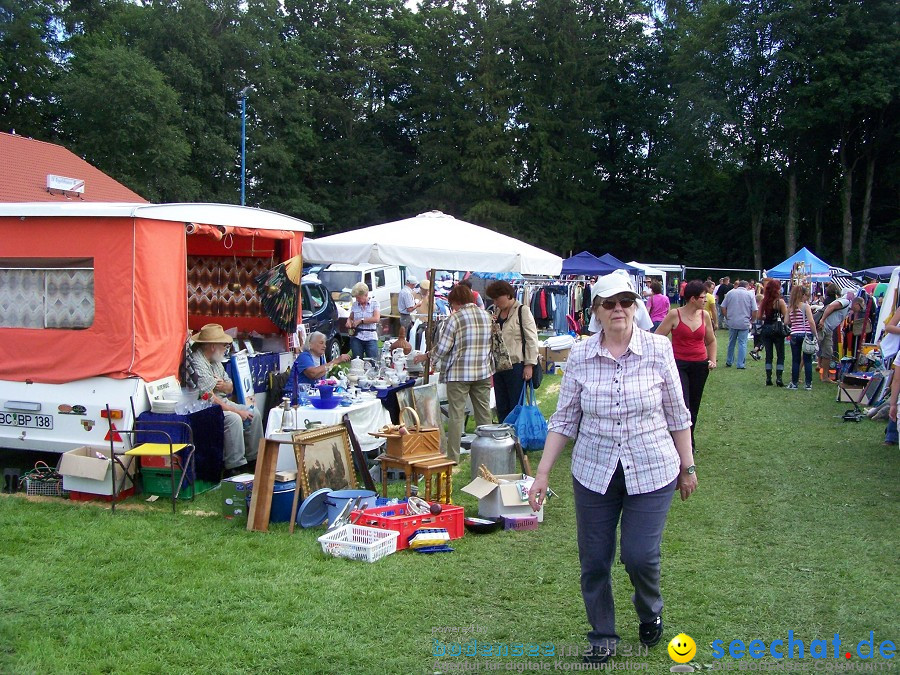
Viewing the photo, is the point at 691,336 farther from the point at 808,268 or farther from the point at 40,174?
the point at 808,268

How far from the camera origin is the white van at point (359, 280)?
60.0ft

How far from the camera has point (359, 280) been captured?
1920 cm

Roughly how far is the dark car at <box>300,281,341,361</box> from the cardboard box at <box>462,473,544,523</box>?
979cm

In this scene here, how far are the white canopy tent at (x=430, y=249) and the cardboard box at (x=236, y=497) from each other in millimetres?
2824

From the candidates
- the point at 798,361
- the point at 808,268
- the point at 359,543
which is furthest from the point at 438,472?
the point at 808,268

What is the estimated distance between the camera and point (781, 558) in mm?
5215

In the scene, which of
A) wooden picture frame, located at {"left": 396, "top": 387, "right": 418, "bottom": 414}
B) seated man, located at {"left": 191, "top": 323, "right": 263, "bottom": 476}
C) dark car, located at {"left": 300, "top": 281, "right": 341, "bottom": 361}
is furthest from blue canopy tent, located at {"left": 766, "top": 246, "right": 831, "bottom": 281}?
seated man, located at {"left": 191, "top": 323, "right": 263, "bottom": 476}

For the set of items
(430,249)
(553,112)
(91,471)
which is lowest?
(91,471)

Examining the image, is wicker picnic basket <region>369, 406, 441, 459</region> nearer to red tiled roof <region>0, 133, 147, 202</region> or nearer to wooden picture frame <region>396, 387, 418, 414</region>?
wooden picture frame <region>396, 387, 418, 414</region>

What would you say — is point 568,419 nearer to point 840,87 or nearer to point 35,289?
point 35,289

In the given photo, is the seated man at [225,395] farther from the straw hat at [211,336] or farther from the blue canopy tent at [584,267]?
the blue canopy tent at [584,267]

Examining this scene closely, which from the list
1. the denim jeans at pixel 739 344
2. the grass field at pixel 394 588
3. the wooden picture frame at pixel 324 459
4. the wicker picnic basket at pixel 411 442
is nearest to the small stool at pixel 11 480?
the grass field at pixel 394 588

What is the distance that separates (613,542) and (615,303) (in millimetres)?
1084

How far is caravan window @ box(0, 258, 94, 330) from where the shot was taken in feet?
22.5
